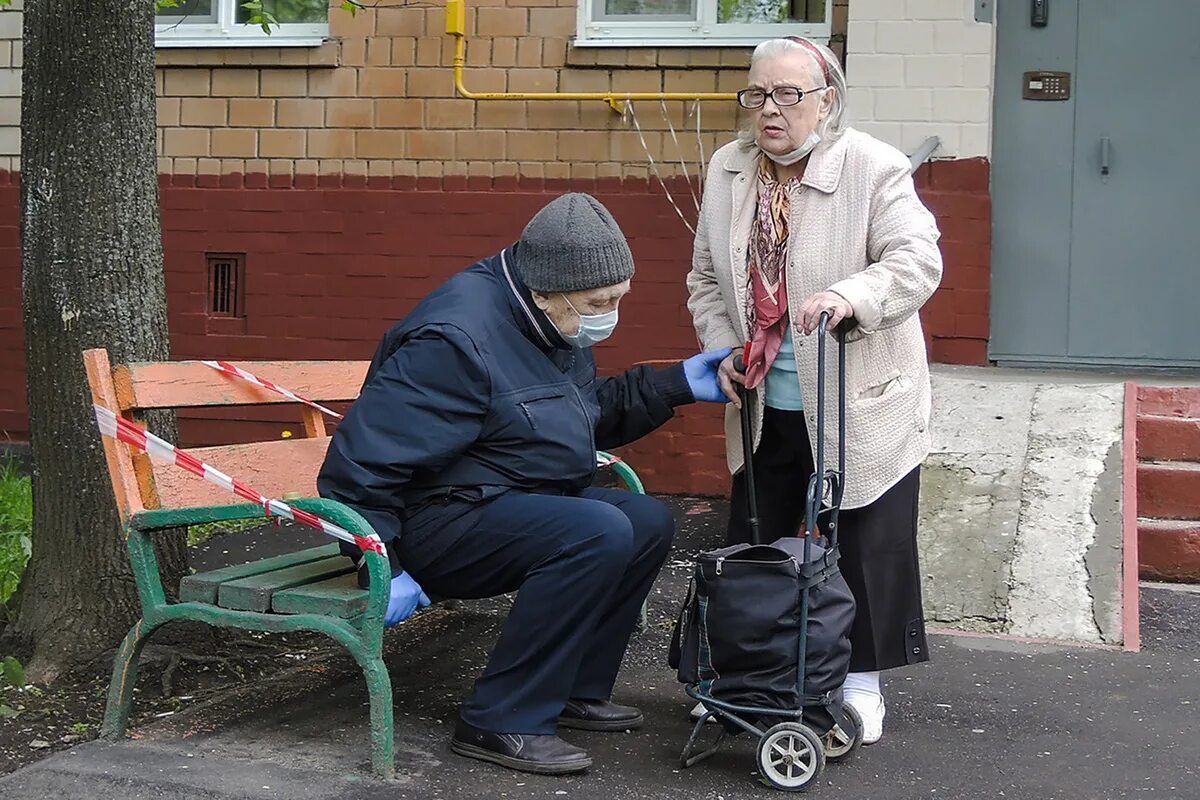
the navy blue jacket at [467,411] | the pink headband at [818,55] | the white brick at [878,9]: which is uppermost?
the white brick at [878,9]

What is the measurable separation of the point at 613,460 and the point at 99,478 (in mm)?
1560

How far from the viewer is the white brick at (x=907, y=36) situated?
697 cm

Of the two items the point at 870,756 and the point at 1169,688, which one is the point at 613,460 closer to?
the point at 870,756

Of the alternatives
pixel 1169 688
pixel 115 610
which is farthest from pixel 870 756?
pixel 115 610

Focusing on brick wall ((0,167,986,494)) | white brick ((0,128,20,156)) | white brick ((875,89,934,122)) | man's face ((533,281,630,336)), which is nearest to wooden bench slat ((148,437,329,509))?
man's face ((533,281,630,336))

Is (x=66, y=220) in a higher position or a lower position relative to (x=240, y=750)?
higher

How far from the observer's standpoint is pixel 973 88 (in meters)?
6.94

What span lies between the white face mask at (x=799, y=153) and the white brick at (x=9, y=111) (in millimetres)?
5855

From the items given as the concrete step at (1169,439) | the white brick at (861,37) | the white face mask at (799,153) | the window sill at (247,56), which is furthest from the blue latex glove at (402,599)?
the window sill at (247,56)

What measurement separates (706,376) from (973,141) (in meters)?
3.42

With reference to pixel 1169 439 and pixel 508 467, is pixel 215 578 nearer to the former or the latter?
pixel 508 467

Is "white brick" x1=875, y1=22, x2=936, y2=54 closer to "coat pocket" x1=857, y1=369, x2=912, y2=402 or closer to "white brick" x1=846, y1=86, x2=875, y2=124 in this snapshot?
"white brick" x1=846, y1=86, x2=875, y2=124

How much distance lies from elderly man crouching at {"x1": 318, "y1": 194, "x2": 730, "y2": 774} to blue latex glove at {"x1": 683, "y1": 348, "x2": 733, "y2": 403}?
1.16 feet

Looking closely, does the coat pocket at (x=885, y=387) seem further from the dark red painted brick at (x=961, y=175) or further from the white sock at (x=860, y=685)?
the dark red painted brick at (x=961, y=175)
